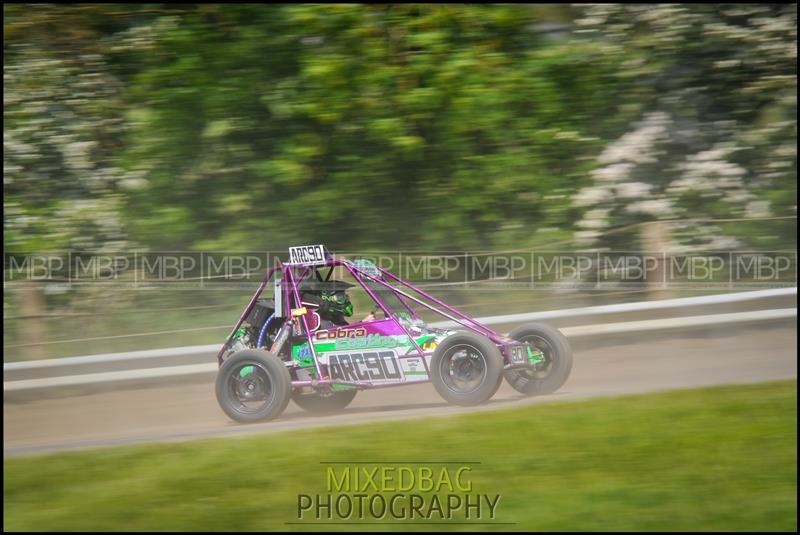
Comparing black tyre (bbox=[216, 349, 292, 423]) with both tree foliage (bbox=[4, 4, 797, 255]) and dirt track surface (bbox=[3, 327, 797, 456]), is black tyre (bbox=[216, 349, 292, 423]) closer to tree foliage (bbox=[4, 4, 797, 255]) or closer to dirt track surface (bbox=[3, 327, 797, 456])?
dirt track surface (bbox=[3, 327, 797, 456])

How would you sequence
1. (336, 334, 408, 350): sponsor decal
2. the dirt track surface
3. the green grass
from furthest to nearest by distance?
the dirt track surface → (336, 334, 408, 350): sponsor decal → the green grass

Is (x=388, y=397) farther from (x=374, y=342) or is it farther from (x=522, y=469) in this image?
(x=522, y=469)

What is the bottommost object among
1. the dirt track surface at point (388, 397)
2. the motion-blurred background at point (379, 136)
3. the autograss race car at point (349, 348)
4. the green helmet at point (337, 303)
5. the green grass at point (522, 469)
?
the green grass at point (522, 469)

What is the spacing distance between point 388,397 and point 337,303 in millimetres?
1157

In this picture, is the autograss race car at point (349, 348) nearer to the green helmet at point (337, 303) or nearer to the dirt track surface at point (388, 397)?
the green helmet at point (337, 303)

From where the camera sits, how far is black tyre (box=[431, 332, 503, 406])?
6.56m

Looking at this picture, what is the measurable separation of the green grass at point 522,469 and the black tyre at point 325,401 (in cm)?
91

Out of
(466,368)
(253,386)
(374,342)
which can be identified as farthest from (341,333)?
(466,368)

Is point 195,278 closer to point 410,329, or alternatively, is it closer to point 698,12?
point 410,329

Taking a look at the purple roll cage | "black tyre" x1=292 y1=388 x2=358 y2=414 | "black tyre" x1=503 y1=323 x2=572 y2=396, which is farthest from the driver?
"black tyre" x1=503 y1=323 x2=572 y2=396

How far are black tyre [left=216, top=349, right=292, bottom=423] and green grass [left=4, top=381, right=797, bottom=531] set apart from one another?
1.28ft

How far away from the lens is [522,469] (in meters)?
5.73

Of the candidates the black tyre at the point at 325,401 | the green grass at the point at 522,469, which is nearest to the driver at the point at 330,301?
the black tyre at the point at 325,401

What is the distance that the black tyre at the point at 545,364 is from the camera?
22.8ft
